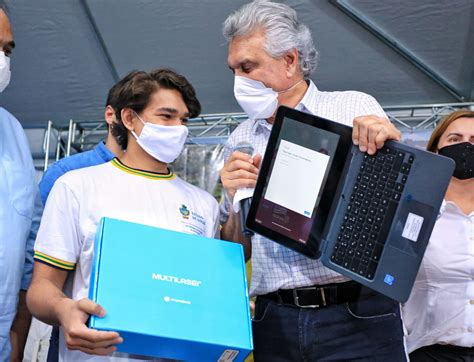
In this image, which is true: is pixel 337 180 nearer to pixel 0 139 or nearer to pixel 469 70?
pixel 0 139

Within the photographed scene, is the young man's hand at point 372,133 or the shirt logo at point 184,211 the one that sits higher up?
the young man's hand at point 372,133

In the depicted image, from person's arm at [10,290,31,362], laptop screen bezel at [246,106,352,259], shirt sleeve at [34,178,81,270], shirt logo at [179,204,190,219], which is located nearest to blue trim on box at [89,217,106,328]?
shirt sleeve at [34,178,81,270]

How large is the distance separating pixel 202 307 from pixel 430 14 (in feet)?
10.6

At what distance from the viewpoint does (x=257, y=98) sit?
226 centimetres

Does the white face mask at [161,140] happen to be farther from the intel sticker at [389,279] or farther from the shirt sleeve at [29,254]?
the intel sticker at [389,279]

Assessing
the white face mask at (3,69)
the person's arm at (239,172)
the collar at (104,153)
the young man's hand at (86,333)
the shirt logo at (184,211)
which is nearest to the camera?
the young man's hand at (86,333)

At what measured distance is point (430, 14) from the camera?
4.33 m

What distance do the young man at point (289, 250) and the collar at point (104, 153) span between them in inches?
38.7

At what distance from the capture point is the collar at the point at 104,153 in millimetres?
3176

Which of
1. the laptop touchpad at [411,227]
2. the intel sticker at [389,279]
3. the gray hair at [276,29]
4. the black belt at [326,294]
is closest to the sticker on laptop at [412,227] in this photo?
the laptop touchpad at [411,227]

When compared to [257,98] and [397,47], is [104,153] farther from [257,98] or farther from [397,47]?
[397,47]

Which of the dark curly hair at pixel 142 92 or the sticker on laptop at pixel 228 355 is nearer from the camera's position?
the sticker on laptop at pixel 228 355

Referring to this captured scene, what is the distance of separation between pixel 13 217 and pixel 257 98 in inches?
35.1

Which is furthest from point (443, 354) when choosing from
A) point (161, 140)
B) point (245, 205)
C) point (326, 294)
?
point (161, 140)
